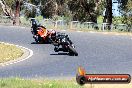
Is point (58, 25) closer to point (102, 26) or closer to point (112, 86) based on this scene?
point (102, 26)

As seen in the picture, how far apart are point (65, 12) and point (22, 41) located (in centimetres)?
3863

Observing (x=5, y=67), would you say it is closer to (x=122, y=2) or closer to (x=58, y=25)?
(x=58, y=25)

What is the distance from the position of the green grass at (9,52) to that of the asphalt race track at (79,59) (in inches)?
35.5

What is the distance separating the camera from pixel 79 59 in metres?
20.0

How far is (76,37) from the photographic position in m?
30.1

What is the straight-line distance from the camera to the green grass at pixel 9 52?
20.8m

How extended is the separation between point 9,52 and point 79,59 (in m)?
4.60

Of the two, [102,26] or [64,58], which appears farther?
[102,26]

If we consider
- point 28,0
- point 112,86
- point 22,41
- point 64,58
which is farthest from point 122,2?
point 112,86

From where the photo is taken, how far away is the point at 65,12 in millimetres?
66562

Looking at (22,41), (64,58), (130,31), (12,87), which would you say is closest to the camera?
(12,87)

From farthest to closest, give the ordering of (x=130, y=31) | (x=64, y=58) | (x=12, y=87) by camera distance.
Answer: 1. (x=130, y=31)
2. (x=64, y=58)
3. (x=12, y=87)

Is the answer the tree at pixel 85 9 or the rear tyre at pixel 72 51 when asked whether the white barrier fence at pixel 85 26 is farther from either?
the rear tyre at pixel 72 51

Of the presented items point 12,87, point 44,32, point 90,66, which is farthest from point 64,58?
point 12,87
